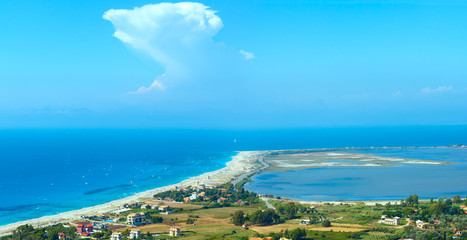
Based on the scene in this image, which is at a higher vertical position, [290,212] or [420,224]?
[290,212]

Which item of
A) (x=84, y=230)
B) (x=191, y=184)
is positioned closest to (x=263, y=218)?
(x=84, y=230)

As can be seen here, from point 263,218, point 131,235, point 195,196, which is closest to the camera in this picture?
point 131,235

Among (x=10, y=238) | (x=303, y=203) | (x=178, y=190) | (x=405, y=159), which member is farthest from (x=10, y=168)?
(x=405, y=159)

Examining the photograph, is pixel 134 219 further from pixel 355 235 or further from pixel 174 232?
pixel 355 235

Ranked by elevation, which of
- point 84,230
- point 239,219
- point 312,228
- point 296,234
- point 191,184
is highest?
point 191,184

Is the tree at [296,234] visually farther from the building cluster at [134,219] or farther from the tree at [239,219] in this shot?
the building cluster at [134,219]

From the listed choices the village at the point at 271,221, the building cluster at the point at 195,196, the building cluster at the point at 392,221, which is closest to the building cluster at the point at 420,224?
the village at the point at 271,221
